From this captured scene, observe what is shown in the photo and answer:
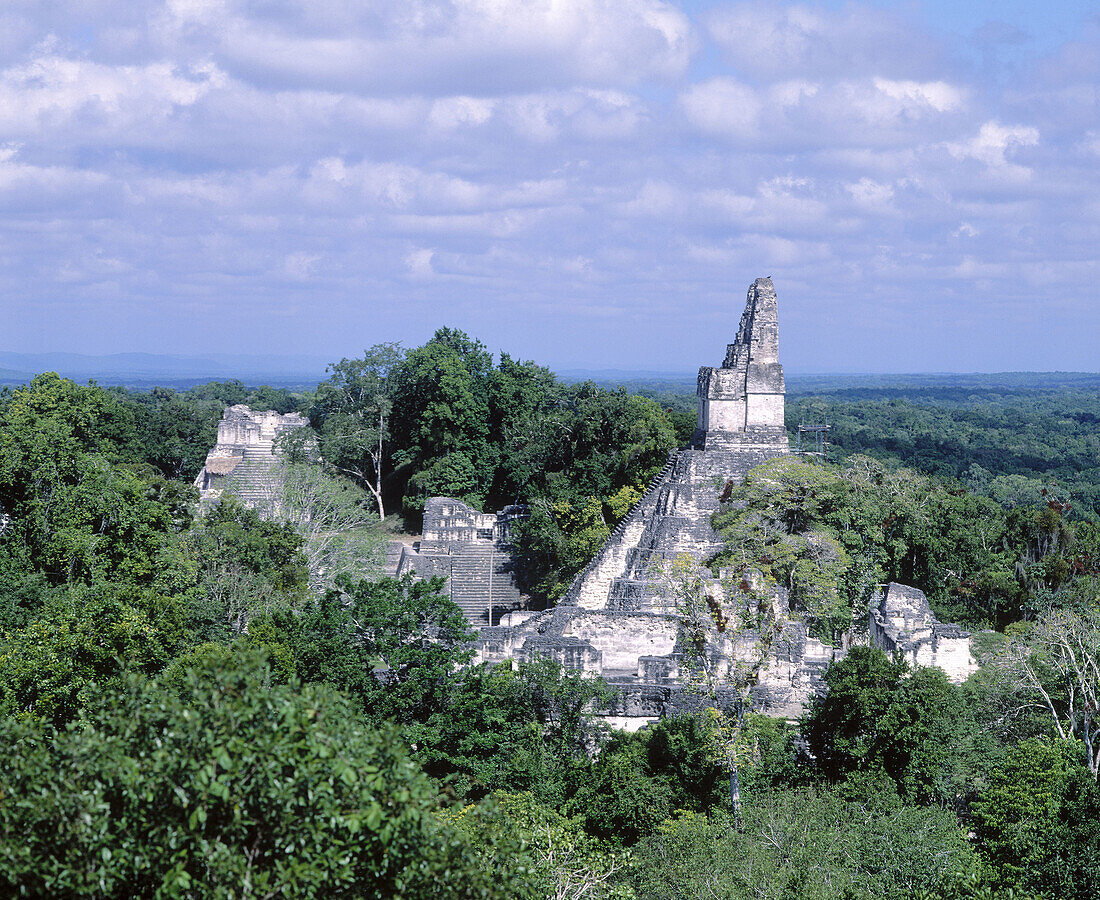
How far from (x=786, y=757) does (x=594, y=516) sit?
13.2 m

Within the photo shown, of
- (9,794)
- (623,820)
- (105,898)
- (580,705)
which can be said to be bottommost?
(623,820)

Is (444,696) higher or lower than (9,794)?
lower

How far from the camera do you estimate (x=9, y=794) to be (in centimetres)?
662

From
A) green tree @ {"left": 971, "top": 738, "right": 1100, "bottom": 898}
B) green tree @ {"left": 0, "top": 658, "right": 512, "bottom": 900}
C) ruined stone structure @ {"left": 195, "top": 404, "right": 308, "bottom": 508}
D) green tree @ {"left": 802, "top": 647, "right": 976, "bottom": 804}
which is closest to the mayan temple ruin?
green tree @ {"left": 802, "top": 647, "right": 976, "bottom": 804}

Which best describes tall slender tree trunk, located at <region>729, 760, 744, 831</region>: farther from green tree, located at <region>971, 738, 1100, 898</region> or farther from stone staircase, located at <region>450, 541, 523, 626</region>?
stone staircase, located at <region>450, 541, 523, 626</region>

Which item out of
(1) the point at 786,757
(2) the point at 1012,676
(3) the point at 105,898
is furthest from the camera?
(2) the point at 1012,676

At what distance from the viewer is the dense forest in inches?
259

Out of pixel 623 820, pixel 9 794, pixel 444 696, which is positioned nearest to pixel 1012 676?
pixel 623 820

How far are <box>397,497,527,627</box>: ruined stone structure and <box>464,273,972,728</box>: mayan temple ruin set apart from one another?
5.20 metres

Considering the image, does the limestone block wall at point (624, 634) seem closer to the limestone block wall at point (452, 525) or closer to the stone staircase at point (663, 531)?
the stone staircase at point (663, 531)

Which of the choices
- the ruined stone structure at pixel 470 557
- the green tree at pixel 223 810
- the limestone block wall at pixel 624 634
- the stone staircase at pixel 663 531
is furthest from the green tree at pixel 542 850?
the ruined stone structure at pixel 470 557

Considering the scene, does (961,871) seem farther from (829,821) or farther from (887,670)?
(887,670)

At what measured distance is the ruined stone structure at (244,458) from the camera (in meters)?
33.5

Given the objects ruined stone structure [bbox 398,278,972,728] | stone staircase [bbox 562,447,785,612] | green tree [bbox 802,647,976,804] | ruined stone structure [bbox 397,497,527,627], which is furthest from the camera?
ruined stone structure [bbox 397,497,527,627]
